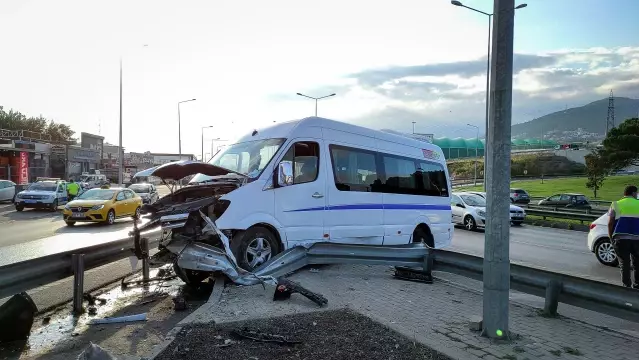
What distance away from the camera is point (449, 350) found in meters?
4.49

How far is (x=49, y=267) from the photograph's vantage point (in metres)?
6.01

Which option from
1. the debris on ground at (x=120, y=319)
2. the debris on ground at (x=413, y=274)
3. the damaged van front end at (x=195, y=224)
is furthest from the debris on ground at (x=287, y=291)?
the debris on ground at (x=413, y=274)

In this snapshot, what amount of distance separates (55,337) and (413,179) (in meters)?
7.80

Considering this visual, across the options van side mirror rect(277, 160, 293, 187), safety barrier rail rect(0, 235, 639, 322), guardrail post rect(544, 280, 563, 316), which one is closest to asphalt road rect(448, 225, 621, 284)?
safety barrier rail rect(0, 235, 639, 322)

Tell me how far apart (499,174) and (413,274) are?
3.74m

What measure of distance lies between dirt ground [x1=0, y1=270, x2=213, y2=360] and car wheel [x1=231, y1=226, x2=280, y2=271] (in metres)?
0.83

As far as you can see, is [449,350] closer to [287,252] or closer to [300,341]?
[300,341]

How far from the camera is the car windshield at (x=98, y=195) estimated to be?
20.3m

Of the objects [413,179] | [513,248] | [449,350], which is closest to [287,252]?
[449,350]

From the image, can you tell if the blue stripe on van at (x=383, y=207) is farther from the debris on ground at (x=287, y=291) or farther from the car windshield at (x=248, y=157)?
the debris on ground at (x=287, y=291)

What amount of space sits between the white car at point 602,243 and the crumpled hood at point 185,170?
9.40 meters

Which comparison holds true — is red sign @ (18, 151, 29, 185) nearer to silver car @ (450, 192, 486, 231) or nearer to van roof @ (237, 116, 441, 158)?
silver car @ (450, 192, 486, 231)

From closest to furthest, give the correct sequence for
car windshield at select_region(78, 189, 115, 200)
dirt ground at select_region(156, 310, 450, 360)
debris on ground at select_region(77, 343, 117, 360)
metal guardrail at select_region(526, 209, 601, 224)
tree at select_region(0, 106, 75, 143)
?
1. debris on ground at select_region(77, 343, 117, 360)
2. dirt ground at select_region(156, 310, 450, 360)
3. car windshield at select_region(78, 189, 115, 200)
4. metal guardrail at select_region(526, 209, 601, 224)
5. tree at select_region(0, 106, 75, 143)

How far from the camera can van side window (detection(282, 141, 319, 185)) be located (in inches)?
Result: 323
